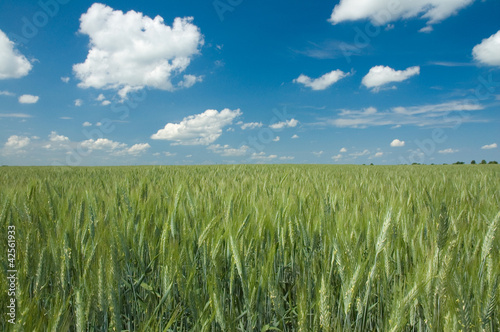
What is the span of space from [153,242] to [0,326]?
54cm

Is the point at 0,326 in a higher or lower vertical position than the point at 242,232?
lower

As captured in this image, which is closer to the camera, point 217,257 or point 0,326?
point 0,326

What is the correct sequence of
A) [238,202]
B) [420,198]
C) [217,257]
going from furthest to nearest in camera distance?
Answer: [420,198], [238,202], [217,257]

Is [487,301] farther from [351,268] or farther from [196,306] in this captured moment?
[196,306]

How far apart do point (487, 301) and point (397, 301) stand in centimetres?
24

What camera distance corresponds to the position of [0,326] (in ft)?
3.13

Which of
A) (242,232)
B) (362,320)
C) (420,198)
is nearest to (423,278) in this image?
(362,320)

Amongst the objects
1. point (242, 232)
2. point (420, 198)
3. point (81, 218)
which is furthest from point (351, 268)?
point (420, 198)

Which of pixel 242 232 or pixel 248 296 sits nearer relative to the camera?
pixel 248 296

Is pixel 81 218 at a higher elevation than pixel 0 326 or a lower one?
higher

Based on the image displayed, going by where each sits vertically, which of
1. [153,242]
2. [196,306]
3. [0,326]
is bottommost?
[0,326]

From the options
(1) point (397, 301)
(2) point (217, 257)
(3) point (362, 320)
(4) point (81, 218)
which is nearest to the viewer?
(1) point (397, 301)

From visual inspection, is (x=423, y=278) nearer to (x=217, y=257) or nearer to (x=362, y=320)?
(x=362, y=320)

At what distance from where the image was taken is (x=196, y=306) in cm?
87
